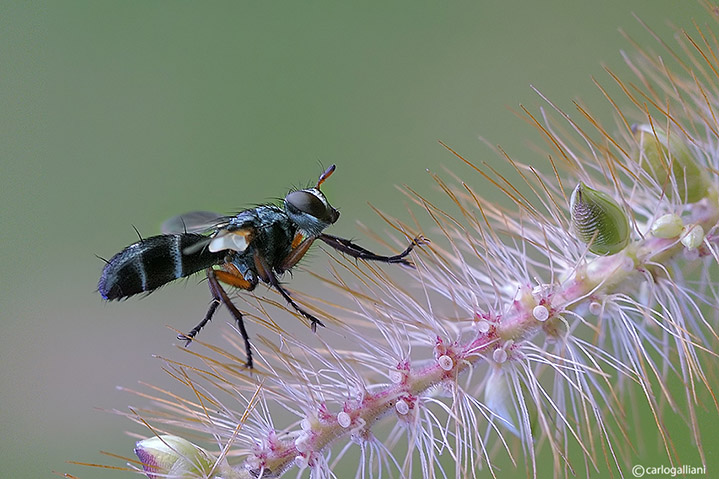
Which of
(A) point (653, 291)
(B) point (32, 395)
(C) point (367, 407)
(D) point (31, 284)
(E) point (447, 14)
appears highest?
(E) point (447, 14)

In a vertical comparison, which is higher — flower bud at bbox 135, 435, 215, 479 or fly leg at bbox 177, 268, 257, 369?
fly leg at bbox 177, 268, 257, 369

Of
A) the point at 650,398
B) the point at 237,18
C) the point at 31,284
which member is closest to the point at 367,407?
the point at 650,398

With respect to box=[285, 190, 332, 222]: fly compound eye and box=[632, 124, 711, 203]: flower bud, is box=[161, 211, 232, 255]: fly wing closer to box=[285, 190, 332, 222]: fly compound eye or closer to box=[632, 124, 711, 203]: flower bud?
box=[285, 190, 332, 222]: fly compound eye

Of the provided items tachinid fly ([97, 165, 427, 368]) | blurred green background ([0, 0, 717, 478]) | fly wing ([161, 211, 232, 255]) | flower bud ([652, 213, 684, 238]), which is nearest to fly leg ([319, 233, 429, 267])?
tachinid fly ([97, 165, 427, 368])

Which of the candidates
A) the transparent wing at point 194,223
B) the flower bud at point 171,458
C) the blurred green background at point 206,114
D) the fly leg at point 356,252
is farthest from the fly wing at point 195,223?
the blurred green background at point 206,114

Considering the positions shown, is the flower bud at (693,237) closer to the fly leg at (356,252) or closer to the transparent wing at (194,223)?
the fly leg at (356,252)

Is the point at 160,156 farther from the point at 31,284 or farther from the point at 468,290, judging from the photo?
the point at 468,290

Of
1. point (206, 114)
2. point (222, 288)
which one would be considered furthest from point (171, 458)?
point (206, 114)

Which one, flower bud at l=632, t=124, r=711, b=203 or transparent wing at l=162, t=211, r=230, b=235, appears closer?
flower bud at l=632, t=124, r=711, b=203
